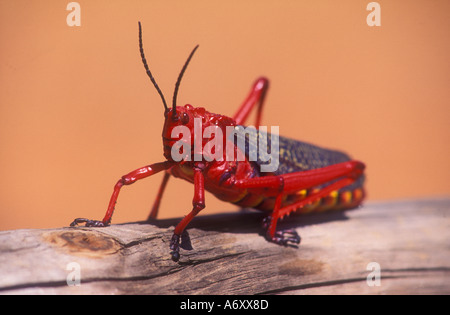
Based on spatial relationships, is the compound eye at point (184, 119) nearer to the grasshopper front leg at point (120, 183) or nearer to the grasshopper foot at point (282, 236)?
the grasshopper front leg at point (120, 183)

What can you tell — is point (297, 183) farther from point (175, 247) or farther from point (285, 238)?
point (175, 247)

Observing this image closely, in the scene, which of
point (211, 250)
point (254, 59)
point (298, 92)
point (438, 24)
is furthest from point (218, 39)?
point (211, 250)

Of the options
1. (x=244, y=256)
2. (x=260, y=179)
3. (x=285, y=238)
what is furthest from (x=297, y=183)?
(x=244, y=256)

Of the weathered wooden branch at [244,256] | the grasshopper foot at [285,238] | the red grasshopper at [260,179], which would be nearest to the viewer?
the weathered wooden branch at [244,256]

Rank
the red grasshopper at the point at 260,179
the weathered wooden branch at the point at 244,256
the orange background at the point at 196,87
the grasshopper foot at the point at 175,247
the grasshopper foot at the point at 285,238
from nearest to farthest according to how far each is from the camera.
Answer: the weathered wooden branch at the point at 244,256 → the grasshopper foot at the point at 175,247 → the red grasshopper at the point at 260,179 → the grasshopper foot at the point at 285,238 → the orange background at the point at 196,87

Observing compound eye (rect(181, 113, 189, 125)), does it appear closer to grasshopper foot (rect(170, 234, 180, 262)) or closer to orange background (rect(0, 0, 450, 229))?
orange background (rect(0, 0, 450, 229))

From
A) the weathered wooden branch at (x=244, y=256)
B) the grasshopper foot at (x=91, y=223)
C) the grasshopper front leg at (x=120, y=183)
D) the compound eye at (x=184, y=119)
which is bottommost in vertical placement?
the weathered wooden branch at (x=244, y=256)

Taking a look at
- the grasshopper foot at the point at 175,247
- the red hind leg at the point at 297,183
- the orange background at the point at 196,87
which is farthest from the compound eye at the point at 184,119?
the grasshopper foot at the point at 175,247
